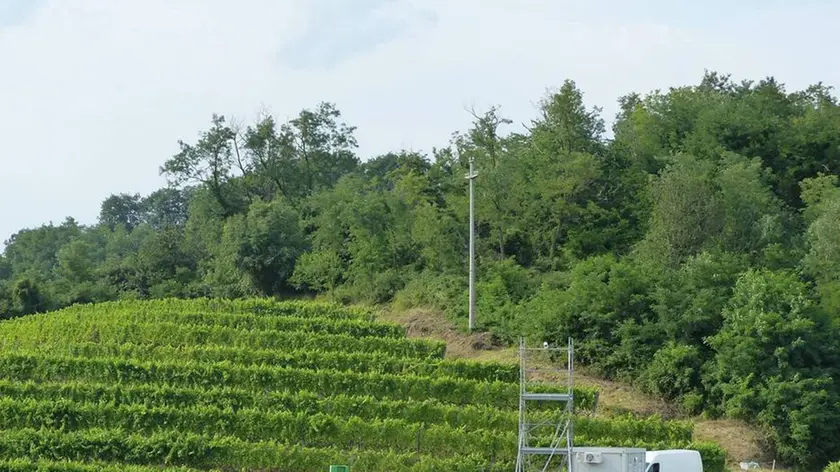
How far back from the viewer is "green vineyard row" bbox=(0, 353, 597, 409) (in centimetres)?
2478

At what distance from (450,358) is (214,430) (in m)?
8.22

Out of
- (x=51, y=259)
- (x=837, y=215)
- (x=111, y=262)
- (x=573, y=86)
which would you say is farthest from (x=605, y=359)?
(x=51, y=259)

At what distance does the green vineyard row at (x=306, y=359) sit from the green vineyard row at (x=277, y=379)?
78 centimetres

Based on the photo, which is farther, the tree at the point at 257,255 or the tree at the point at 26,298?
the tree at the point at 257,255

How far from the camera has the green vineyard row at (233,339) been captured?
28.4 meters

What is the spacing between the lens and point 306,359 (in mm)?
26859

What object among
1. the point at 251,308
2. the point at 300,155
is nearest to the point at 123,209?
the point at 300,155

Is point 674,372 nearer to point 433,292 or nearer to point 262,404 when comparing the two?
point 433,292

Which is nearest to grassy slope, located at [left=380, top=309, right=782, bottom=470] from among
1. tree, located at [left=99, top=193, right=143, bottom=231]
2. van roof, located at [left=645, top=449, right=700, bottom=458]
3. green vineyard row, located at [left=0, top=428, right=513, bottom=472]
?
van roof, located at [left=645, top=449, right=700, bottom=458]

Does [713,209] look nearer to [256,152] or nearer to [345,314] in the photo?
[345,314]

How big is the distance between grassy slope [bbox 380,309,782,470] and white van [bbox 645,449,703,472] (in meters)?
4.00

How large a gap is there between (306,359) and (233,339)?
282 cm

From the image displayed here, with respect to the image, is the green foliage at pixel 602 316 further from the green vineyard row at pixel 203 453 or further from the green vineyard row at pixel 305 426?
the green vineyard row at pixel 203 453

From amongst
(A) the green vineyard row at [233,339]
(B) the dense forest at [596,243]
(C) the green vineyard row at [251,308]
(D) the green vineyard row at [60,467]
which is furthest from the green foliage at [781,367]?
(D) the green vineyard row at [60,467]
